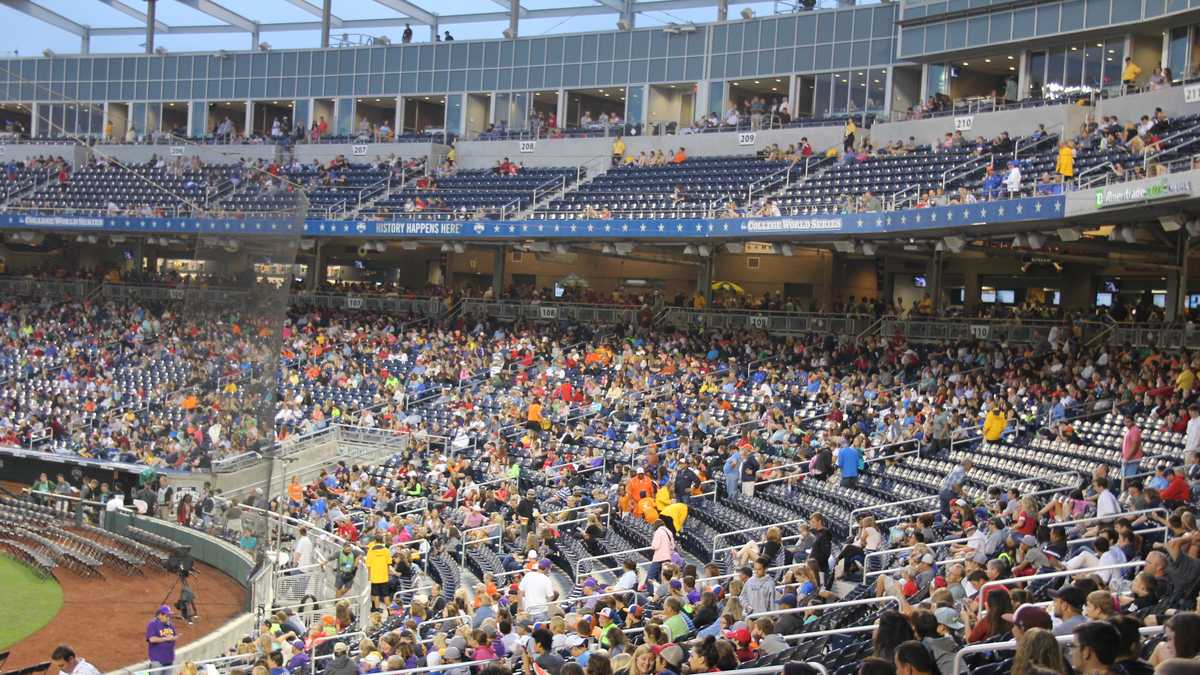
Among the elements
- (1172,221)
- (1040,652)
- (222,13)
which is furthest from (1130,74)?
(222,13)

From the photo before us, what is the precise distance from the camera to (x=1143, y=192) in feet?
58.1

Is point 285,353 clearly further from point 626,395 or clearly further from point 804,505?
point 804,505

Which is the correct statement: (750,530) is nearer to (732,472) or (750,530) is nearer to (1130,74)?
(732,472)

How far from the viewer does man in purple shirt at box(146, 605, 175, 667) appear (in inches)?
574

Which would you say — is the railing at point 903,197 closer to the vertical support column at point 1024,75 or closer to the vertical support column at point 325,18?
the vertical support column at point 1024,75

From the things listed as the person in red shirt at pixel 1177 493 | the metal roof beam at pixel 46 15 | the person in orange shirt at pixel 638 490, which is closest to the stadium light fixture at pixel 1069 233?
the person in orange shirt at pixel 638 490

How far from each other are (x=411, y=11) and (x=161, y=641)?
33.4 metres

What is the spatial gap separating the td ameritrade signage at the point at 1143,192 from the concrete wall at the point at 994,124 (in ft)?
36.4

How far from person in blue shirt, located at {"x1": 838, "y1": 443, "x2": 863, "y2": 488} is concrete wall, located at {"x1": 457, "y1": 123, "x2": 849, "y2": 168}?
17.5 m

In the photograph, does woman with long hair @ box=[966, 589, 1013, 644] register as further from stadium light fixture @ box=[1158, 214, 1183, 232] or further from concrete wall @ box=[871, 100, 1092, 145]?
concrete wall @ box=[871, 100, 1092, 145]

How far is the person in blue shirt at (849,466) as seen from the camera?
59.6ft

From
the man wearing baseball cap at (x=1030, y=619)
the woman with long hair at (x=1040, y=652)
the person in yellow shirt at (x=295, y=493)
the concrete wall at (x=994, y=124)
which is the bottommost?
the person in yellow shirt at (x=295, y=493)

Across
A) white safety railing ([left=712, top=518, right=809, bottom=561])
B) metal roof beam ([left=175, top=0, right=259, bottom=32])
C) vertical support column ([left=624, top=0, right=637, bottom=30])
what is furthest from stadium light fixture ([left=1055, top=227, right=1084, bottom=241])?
metal roof beam ([left=175, top=0, right=259, bottom=32])

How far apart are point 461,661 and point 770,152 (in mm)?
25925
